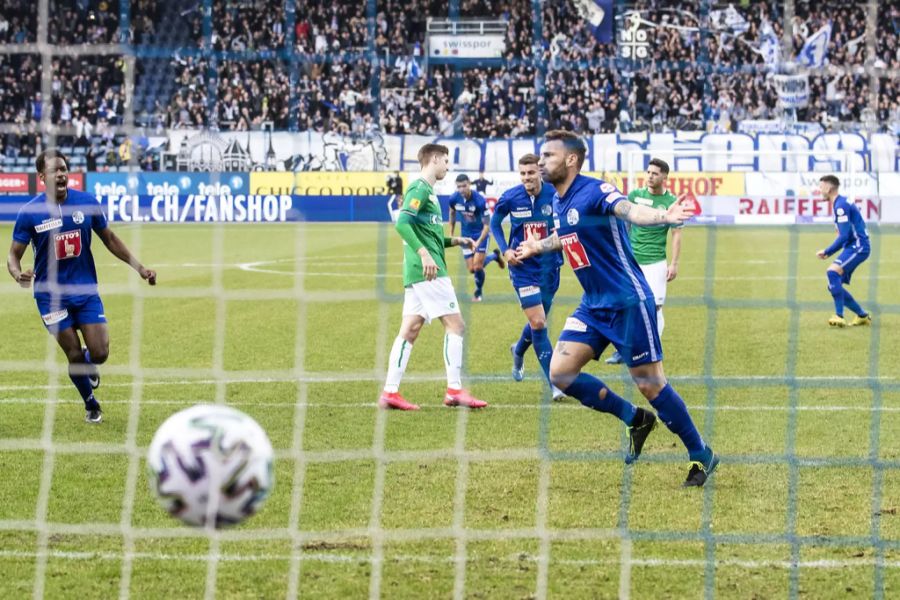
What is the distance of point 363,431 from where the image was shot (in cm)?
907

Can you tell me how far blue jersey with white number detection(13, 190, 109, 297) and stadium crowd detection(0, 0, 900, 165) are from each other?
2601cm

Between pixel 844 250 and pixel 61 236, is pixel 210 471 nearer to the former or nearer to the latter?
pixel 61 236

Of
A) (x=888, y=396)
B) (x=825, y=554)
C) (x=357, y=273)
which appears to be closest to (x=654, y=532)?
(x=825, y=554)

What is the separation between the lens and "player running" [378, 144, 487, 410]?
9.73m

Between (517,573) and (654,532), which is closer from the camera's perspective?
(517,573)

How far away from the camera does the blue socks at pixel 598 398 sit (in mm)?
7855

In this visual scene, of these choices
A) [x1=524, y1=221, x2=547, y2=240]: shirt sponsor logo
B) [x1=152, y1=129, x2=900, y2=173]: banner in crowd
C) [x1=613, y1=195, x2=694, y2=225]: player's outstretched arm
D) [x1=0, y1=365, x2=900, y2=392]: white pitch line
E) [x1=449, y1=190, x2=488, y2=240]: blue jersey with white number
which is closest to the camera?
[x1=613, y1=195, x2=694, y2=225]: player's outstretched arm

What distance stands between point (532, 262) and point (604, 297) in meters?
3.16

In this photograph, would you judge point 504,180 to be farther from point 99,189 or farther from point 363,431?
point 363,431

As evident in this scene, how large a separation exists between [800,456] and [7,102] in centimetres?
2843

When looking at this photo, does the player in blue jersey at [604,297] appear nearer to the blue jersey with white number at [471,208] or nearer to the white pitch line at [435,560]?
the white pitch line at [435,560]

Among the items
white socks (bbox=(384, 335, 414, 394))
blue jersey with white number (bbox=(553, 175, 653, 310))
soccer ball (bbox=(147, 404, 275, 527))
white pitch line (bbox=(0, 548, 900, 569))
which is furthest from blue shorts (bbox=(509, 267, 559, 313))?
soccer ball (bbox=(147, 404, 275, 527))

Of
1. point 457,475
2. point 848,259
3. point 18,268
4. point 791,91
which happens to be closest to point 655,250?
point 848,259

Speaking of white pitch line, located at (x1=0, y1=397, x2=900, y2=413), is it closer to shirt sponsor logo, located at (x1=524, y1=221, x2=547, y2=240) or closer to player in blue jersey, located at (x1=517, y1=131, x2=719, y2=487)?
shirt sponsor logo, located at (x1=524, y1=221, x2=547, y2=240)
